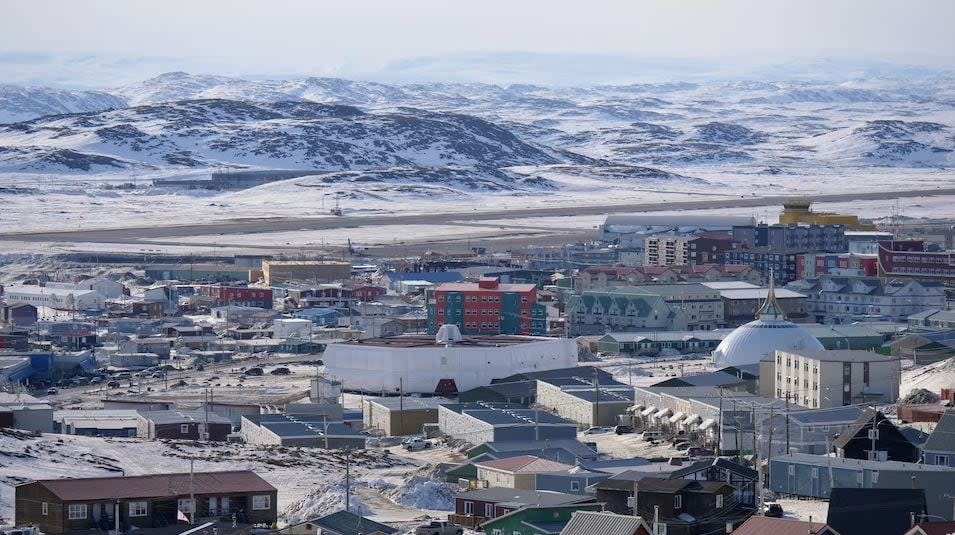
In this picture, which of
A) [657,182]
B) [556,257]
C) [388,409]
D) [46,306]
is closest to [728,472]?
[388,409]

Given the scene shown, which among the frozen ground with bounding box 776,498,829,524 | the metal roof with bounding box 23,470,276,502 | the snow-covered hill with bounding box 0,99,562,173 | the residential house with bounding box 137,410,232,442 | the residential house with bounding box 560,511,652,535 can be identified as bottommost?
the residential house with bounding box 137,410,232,442

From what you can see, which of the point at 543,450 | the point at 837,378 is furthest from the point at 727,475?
the point at 837,378

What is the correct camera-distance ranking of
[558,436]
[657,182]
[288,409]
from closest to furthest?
[558,436] → [288,409] → [657,182]

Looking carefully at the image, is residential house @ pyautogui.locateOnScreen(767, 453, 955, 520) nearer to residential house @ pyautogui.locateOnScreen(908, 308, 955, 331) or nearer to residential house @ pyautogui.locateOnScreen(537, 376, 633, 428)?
residential house @ pyautogui.locateOnScreen(537, 376, 633, 428)

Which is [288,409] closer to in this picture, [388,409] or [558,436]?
[388,409]

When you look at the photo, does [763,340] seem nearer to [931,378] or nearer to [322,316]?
[931,378]

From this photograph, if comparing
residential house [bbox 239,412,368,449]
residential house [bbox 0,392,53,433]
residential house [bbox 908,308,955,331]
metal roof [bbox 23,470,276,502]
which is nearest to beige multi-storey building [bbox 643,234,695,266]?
residential house [bbox 908,308,955,331]

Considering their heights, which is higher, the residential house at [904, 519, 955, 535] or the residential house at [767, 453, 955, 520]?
the residential house at [904, 519, 955, 535]

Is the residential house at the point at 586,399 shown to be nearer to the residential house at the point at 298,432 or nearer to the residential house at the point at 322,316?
the residential house at the point at 298,432
